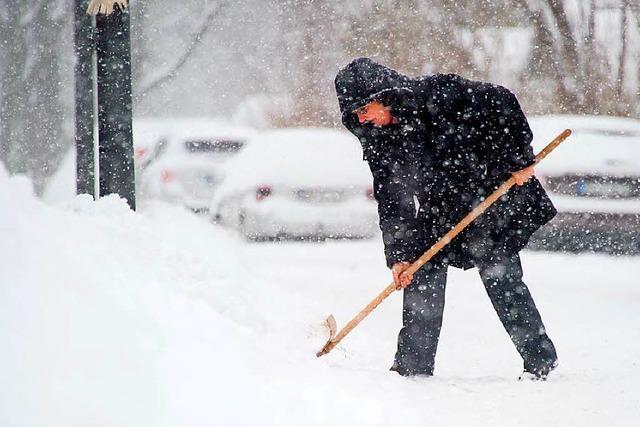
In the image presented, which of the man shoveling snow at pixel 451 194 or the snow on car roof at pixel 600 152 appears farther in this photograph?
the snow on car roof at pixel 600 152

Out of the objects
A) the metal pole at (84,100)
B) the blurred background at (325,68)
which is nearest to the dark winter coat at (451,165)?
the metal pole at (84,100)

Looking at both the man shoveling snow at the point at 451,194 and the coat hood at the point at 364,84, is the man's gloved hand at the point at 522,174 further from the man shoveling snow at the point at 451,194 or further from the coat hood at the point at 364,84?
the coat hood at the point at 364,84

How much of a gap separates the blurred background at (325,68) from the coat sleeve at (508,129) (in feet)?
17.5

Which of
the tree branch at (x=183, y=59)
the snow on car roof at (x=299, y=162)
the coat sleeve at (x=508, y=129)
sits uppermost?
the tree branch at (x=183, y=59)

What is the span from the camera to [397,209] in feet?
15.0

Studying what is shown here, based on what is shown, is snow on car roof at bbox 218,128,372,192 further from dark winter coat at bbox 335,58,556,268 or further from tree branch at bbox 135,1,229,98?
tree branch at bbox 135,1,229,98

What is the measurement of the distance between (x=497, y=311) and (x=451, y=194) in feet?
1.86

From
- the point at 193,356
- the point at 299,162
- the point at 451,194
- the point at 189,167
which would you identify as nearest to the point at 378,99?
the point at 451,194

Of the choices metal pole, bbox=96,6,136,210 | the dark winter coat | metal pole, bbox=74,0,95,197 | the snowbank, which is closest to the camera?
the snowbank

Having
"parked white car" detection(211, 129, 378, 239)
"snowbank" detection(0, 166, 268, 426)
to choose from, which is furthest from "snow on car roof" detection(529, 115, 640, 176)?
"snowbank" detection(0, 166, 268, 426)

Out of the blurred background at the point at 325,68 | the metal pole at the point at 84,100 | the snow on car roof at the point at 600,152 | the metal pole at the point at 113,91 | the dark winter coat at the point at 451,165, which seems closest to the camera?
the dark winter coat at the point at 451,165

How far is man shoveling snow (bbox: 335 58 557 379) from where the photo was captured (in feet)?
14.8

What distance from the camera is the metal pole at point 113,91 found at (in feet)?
18.8

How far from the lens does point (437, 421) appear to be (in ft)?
12.7
